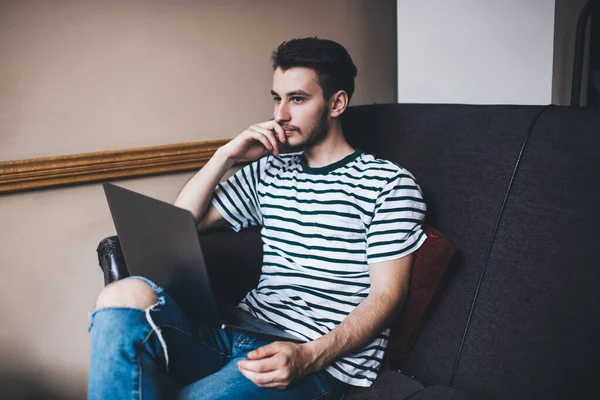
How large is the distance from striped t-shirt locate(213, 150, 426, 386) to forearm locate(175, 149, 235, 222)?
5.8 inches

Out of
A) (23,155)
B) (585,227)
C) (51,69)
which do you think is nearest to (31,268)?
(23,155)

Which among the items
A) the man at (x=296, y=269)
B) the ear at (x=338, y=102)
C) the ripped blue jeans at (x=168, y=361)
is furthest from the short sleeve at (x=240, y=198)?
the ripped blue jeans at (x=168, y=361)

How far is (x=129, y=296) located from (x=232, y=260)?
500 mm

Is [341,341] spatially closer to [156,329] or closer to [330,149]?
[156,329]

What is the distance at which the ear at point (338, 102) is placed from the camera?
1.57 meters

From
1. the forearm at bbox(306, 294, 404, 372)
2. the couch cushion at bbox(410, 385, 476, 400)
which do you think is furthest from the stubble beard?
the couch cushion at bbox(410, 385, 476, 400)

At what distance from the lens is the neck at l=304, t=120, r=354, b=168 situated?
1.55 metres

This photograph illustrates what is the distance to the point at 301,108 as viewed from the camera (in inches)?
60.4

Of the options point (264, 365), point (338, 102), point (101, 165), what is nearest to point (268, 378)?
point (264, 365)

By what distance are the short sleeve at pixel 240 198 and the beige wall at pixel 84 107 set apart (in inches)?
12.7

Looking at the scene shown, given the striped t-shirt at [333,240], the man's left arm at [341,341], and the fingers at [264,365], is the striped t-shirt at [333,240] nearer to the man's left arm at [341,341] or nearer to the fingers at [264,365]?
the man's left arm at [341,341]

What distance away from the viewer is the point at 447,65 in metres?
2.04

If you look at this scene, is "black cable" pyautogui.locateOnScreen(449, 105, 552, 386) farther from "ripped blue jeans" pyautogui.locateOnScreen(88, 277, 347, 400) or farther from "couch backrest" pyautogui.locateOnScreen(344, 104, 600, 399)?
"ripped blue jeans" pyautogui.locateOnScreen(88, 277, 347, 400)

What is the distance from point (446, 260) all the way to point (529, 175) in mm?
266
